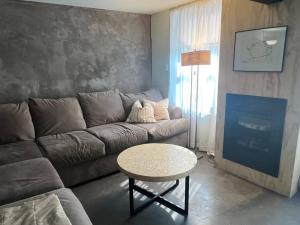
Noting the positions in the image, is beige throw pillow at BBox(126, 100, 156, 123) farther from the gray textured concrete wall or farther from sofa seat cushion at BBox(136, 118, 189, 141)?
the gray textured concrete wall

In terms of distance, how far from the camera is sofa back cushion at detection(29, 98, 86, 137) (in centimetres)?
285

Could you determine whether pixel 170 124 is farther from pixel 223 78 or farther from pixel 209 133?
pixel 223 78

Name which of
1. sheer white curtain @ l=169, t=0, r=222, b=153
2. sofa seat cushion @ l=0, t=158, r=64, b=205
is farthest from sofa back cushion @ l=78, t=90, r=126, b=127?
sofa seat cushion @ l=0, t=158, r=64, b=205

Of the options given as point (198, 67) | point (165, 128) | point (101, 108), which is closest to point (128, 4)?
point (198, 67)

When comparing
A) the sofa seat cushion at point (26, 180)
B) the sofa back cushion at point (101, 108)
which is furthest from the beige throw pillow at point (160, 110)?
the sofa seat cushion at point (26, 180)

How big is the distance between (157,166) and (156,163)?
0.20 ft

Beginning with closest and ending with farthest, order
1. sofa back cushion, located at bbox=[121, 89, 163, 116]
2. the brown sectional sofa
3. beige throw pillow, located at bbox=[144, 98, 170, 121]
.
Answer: the brown sectional sofa < beige throw pillow, located at bbox=[144, 98, 170, 121] < sofa back cushion, located at bbox=[121, 89, 163, 116]

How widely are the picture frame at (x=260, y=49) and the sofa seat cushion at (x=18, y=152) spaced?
8.09 feet

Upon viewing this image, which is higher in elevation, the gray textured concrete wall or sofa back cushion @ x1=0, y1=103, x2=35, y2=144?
the gray textured concrete wall

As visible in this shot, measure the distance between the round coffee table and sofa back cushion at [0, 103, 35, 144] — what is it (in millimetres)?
1377

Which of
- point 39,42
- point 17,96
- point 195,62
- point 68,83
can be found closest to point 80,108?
point 68,83

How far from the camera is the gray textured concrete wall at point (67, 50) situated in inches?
116

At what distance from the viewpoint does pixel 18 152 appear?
2.28m

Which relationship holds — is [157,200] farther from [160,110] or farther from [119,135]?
[160,110]
